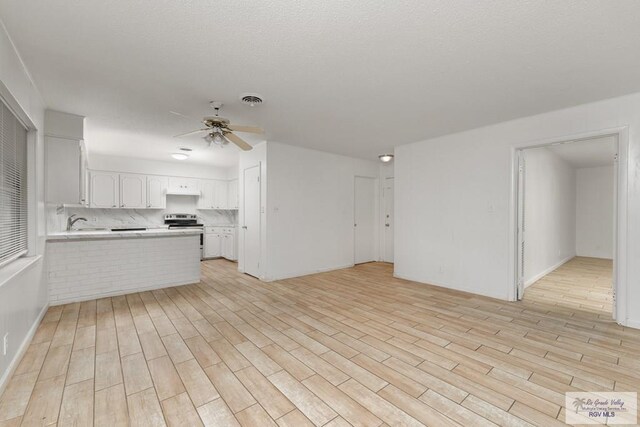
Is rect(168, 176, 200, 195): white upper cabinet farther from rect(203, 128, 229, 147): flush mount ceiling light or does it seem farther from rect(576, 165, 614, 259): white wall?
rect(576, 165, 614, 259): white wall

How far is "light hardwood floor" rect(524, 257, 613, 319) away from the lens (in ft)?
12.3

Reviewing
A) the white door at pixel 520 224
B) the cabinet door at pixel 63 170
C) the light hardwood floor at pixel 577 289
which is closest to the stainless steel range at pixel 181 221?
the cabinet door at pixel 63 170

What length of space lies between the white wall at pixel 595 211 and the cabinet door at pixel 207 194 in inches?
404

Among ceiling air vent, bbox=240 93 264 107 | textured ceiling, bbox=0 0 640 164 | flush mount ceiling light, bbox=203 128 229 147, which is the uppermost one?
textured ceiling, bbox=0 0 640 164

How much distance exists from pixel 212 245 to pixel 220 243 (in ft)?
0.74

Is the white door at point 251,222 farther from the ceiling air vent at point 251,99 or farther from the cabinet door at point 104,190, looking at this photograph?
the cabinet door at point 104,190

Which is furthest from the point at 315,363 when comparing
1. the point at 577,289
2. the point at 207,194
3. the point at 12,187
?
the point at 207,194

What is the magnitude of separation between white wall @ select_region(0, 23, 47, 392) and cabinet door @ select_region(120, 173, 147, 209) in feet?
10.7

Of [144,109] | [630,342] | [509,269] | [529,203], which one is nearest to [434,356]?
[630,342]

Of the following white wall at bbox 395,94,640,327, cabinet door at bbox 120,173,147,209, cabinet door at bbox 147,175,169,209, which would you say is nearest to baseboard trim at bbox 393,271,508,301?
white wall at bbox 395,94,640,327

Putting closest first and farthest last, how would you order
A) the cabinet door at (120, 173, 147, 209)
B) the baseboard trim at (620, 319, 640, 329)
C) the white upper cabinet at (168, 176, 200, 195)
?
the baseboard trim at (620, 319, 640, 329) → the cabinet door at (120, 173, 147, 209) → the white upper cabinet at (168, 176, 200, 195)

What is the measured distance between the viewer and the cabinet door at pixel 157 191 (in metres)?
6.81

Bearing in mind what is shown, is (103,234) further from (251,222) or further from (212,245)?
(212,245)

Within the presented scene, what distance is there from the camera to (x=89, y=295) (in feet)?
13.0
